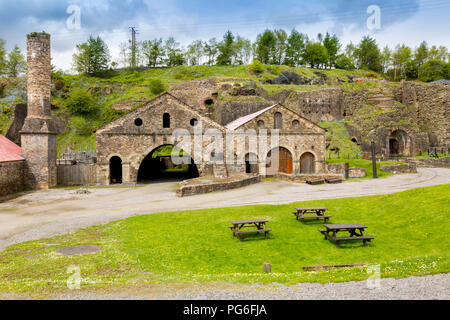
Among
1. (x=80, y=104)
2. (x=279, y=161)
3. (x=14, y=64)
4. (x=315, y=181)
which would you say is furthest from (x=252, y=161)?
(x=14, y=64)

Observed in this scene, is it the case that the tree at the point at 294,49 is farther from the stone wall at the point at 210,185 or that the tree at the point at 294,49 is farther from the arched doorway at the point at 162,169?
the stone wall at the point at 210,185

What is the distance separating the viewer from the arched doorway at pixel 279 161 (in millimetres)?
31250

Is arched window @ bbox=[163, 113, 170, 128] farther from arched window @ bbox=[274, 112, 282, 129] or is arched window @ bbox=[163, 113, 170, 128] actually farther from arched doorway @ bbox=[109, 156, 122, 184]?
arched window @ bbox=[274, 112, 282, 129]

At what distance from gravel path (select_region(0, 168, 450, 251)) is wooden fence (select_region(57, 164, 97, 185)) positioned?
283 centimetres

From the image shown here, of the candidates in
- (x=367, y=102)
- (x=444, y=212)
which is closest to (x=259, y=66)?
(x=367, y=102)

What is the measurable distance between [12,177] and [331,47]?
93559 mm

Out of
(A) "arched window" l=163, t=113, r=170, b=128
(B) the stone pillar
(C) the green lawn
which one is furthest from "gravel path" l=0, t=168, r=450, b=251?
(A) "arched window" l=163, t=113, r=170, b=128

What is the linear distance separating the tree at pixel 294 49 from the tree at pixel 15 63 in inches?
2732

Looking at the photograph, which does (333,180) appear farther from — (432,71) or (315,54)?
(315,54)

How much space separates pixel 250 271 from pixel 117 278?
3.76m

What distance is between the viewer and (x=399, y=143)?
48562 mm

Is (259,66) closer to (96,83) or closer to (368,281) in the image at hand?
(96,83)

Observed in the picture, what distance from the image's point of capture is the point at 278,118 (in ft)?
104

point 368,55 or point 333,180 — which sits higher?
point 368,55
